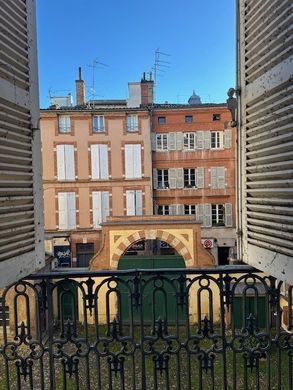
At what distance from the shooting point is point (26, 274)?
2172mm

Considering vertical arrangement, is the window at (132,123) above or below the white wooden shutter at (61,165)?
above

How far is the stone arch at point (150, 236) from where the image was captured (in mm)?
11086

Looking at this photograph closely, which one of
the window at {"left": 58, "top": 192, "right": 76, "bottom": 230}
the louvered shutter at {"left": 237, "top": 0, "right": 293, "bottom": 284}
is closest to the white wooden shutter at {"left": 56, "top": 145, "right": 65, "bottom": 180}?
the window at {"left": 58, "top": 192, "right": 76, "bottom": 230}

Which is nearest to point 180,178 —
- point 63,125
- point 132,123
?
point 132,123

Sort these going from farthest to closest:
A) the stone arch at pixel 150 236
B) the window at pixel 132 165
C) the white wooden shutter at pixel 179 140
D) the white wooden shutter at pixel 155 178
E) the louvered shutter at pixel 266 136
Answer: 1. the white wooden shutter at pixel 155 178
2. the white wooden shutter at pixel 179 140
3. the window at pixel 132 165
4. the stone arch at pixel 150 236
5. the louvered shutter at pixel 266 136

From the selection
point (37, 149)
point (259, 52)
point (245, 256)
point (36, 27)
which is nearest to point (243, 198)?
point (245, 256)

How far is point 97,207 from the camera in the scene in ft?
67.6

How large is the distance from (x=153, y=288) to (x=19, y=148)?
1.15m

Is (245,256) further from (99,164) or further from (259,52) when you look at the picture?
(99,164)

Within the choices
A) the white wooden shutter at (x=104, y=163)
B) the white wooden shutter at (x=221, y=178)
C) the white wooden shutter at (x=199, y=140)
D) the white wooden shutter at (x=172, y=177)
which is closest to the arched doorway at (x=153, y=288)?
the white wooden shutter at (x=172, y=177)

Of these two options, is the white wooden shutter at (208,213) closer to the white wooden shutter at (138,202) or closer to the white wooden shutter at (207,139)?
the white wooden shutter at (207,139)

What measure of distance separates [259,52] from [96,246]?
1898 centimetres

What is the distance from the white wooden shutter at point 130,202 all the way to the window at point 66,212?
2.90 m

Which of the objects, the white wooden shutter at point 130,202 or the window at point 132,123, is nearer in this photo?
the window at point 132,123
